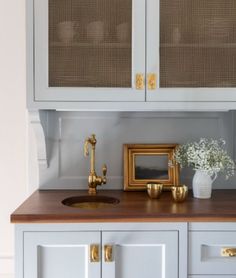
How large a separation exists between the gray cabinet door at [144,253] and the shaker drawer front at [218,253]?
0.07 metres

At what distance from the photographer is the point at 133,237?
153 centimetres

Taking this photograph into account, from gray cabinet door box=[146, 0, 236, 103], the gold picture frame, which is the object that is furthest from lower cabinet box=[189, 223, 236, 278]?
gray cabinet door box=[146, 0, 236, 103]

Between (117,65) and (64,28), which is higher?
(64,28)

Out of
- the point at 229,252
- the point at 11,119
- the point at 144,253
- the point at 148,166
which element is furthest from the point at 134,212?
the point at 11,119

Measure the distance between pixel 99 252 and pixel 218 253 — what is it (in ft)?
1.57

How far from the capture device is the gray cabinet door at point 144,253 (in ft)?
5.02

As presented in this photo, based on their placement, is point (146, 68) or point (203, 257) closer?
point (203, 257)

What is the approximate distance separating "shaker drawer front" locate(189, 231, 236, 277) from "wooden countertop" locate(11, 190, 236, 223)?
65mm

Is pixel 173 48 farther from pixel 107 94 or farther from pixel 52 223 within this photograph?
pixel 52 223

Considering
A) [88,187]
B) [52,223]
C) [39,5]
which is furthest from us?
[88,187]

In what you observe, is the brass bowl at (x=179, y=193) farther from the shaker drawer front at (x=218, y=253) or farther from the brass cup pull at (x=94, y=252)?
the brass cup pull at (x=94, y=252)

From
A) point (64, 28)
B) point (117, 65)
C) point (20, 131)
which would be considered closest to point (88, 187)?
point (20, 131)

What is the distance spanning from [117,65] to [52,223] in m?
0.75

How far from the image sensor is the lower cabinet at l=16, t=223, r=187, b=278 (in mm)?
1507
